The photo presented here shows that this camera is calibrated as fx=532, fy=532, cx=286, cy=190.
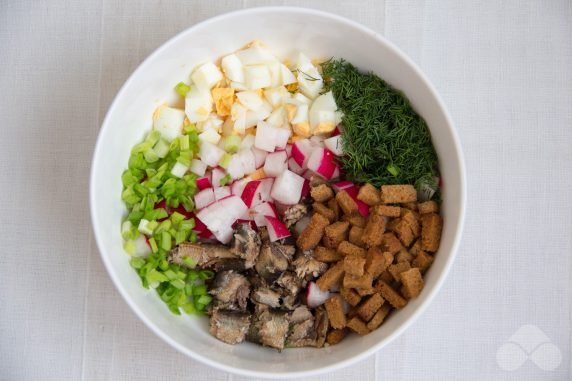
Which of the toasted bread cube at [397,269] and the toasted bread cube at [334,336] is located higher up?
the toasted bread cube at [397,269]

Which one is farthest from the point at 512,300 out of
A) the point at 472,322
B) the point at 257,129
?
the point at 257,129

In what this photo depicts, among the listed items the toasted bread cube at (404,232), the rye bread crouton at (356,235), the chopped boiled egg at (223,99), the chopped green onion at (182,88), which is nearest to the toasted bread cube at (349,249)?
the rye bread crouton at (356,235)

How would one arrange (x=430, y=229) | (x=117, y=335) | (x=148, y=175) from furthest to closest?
1. (x=117, y=335)
2. (x=148, y=175)
3. (x=430, y=229)

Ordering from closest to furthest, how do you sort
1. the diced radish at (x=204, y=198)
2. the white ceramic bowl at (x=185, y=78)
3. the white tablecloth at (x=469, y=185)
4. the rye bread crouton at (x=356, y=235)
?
the white ceramic bowl at (x=185, y=78) < the rye bread crouton at (x=356, y=235) < the diced radish at (x=204, y=198) < the white tablecloth at (x=469, y=185)

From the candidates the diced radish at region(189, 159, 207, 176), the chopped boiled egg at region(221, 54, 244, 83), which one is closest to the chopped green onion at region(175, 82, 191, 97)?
the chopped boiled egg at region(221, 54, 244, 83)

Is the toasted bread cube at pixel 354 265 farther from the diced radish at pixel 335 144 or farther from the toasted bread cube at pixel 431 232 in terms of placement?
the diced radish at pixel 335 144

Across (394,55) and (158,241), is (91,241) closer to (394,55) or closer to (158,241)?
(158,241)

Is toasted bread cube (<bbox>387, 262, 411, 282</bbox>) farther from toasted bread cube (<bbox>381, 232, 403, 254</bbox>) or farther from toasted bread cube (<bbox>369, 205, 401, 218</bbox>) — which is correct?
toasted bread cube (<bbox>369, 205, 401, 218</bbox>)
